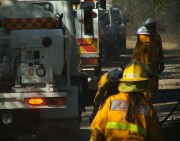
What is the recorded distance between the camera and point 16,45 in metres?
8.20

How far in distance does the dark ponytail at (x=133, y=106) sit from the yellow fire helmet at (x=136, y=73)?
0.40 feet

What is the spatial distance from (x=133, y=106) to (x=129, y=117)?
0.10 meters

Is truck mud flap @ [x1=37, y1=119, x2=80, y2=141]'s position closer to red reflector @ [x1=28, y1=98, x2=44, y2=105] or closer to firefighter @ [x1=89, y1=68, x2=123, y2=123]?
red reflector @ [x1=28, y1=98, x2=44, y2=105]

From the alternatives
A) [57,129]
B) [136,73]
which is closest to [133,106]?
[136,73]

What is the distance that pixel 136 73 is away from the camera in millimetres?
5125

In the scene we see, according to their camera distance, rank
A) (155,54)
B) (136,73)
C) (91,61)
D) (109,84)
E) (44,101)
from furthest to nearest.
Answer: (91,61) < (155,54) < (44,101) < (109,84) < (136,73)

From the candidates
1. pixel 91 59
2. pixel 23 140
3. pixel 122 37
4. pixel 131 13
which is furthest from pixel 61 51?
pixel 131 13

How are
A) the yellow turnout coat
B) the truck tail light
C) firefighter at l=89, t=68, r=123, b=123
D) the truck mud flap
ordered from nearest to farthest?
the yellow turnout coat → firefighter at l=89, t=68, r=123, b=123 → the truck tail light → the truck mud flap

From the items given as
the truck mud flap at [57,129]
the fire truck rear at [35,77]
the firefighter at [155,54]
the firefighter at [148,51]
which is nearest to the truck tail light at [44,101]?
the fire truck rear at [35,77]

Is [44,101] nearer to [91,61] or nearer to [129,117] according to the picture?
[129,117]

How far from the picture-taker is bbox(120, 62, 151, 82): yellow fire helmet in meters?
5.08

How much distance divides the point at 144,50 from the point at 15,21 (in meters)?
2.92

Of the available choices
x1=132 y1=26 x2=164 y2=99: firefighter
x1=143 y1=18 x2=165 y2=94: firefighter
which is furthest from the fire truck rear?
x1=143 y1=18 x2=165 y2=94: firefighter

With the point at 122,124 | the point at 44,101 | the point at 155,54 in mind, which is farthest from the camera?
the point at 155,54
